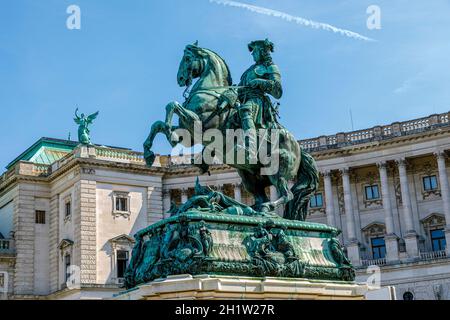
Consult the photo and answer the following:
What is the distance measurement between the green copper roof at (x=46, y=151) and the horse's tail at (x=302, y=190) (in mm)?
60276

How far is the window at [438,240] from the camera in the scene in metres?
62.6

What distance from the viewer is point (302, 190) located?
1686 cm

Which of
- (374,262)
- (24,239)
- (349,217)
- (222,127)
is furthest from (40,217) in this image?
(222,127)

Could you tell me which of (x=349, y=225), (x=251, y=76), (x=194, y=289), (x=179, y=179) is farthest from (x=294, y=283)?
(x=179, y=179)

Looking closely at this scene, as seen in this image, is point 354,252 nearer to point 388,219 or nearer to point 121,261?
point 388,219

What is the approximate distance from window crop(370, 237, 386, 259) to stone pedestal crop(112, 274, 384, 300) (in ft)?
166

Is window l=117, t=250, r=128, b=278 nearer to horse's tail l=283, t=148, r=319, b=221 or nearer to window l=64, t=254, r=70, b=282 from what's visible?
window l=64, t=254, r=70, b=282

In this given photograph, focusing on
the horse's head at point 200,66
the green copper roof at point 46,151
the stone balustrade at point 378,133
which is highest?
the green copper roof at point 46,151

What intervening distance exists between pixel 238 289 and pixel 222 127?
12.3 ft

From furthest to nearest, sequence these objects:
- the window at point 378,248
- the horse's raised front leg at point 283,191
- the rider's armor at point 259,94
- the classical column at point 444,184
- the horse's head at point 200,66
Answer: the window at point 378,248 < the classical column at point 444,184 < the horse's head at point 200,66 < the horse's raised front leg at point 283,191 < the rider's armor at point 259,94

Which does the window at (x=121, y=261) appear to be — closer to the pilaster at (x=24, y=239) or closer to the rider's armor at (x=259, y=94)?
the pilaster at (x=24, y=239)

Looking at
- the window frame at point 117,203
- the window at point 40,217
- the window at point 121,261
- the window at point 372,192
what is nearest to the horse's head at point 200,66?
the window at point 121,261

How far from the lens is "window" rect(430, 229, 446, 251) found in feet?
205
